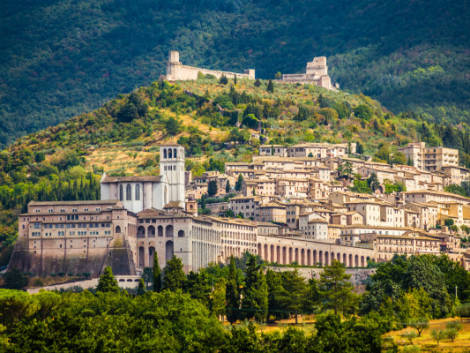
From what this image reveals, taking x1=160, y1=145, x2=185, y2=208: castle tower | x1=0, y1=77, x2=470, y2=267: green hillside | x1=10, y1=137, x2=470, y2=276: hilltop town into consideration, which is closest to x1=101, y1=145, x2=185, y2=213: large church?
x1=160, y1=145, x2=185, y2=208: castle tower

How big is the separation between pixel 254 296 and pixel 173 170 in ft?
128

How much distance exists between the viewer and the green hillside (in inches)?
6540

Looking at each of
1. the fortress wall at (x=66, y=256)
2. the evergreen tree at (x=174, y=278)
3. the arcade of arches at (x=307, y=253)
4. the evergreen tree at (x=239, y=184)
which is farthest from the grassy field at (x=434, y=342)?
the evergreen tree at (x=239, y=184)

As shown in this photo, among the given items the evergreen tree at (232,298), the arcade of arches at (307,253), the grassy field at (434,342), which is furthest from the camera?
the arcade of arches at (307,253)

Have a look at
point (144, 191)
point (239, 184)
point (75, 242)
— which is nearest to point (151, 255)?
point (75, 242)

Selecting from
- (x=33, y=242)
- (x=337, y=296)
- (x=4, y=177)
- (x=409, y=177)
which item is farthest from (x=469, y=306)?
(x=4, y=177)

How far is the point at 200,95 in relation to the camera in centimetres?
19775

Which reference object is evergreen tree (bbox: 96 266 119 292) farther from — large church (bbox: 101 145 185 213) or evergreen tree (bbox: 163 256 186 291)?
large church (bbox: 101 145 185 213)

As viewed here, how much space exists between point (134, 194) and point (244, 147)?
4343 centimetres

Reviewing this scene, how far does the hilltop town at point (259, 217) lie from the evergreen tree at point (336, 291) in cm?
2042

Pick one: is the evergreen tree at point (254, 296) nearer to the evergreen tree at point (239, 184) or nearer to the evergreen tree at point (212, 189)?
the evergreen tree at point (212, 189)

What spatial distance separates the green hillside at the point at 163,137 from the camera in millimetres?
166125

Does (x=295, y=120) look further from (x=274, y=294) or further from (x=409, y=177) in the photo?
(x=274, y=294)

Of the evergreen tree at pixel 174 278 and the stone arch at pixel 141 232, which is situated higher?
the stone arch at pixel 141 232
